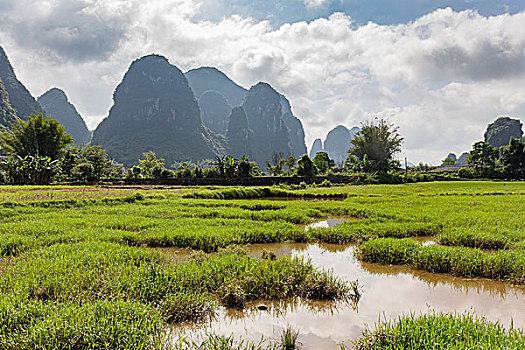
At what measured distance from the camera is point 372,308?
152 inches

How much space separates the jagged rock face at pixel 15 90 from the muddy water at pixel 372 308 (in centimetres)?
14468

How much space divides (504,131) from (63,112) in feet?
719

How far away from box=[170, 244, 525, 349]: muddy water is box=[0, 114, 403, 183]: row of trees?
96.5 ft

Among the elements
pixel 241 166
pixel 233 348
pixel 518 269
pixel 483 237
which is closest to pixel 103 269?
pixel 233 348

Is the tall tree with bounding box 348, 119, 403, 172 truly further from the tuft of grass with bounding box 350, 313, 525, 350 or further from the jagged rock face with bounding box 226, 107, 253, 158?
the jagged rock face with bounding box 226, 107, 253, 158

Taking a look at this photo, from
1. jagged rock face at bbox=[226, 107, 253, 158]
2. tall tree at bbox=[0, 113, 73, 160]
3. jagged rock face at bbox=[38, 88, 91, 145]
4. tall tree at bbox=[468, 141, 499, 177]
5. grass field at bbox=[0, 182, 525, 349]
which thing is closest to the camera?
grass field at bbox=[0, 182, 525, 349]

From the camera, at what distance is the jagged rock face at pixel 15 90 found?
114 metres

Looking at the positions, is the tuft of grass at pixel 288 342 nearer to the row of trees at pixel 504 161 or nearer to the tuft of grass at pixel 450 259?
the tuft of grass at pixel 450 259

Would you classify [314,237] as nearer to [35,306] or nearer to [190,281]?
[190,281]

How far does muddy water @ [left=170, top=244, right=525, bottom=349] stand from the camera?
Result: 3.28m

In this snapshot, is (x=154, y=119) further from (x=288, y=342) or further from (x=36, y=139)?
(x=288, y=342)

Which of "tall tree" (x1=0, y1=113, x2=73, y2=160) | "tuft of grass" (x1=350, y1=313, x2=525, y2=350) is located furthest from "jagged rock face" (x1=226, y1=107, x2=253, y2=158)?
"tuft of grass" (x1=350, y1=313, x2=525, y2=350)

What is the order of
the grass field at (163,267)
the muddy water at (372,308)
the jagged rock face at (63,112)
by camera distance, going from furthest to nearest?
the jagged rock face at (63,112) → the muddy water at (372,308) → the grass field at (163,267)

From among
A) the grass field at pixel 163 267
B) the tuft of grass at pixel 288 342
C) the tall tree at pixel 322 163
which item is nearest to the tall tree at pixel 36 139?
the grass field at pixel 163 267
